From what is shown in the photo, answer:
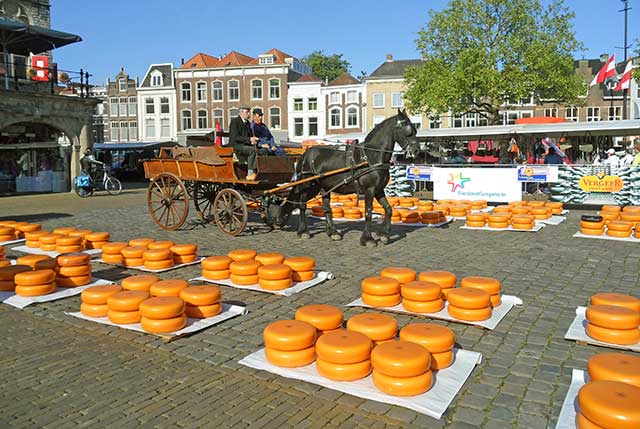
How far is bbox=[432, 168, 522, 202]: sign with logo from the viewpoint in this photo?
737 inches

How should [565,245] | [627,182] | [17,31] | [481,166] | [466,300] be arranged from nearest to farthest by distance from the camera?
[466,300] → [565,245] → [627,182] → [481,166] → [17,31]

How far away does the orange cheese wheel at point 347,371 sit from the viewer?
4.38m

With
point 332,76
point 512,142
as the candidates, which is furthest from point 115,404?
point 332,76

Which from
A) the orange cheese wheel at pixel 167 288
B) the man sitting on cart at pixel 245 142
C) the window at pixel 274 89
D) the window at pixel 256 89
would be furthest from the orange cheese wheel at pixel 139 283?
the window at pixel 256 89

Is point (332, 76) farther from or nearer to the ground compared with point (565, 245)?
farther from the ground

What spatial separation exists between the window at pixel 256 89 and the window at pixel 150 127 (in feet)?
50.8

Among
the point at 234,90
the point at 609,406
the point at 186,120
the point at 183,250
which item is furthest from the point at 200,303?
the point at 186,120

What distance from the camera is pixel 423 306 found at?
6160mm

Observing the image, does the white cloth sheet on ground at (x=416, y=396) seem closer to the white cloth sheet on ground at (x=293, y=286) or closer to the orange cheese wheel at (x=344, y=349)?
the orange cheese wheel at (x=344, y=349)

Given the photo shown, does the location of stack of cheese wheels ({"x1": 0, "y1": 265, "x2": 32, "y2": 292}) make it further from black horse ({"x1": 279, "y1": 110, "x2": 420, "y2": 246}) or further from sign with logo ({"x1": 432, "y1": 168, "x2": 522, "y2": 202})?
sign with logo ({"x1": 432, "y1": 168, "x2": 522, "y2": 202})

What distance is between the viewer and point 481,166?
19797 mm

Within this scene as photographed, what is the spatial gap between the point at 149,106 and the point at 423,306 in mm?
70783

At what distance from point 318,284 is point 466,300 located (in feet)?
8.44

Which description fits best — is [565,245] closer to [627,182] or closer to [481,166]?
[627,182]
